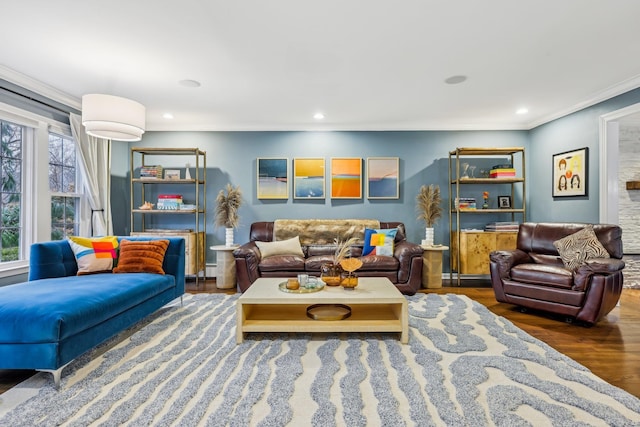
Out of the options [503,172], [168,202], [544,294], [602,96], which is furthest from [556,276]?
[168,202]

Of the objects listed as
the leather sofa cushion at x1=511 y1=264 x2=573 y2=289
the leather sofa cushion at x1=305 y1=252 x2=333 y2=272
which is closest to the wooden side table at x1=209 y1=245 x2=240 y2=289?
the leather sofa cushion at x1=305 y1=252 x2=333 y2=272

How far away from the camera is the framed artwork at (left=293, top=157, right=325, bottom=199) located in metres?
4.91

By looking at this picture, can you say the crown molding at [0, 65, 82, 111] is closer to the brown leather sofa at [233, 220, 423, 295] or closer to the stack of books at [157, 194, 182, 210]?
the stack of books at [157, 194, 182, 210]

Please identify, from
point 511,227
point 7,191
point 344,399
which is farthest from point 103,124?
point 511,227

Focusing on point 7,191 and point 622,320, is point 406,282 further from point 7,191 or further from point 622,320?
point 7,191

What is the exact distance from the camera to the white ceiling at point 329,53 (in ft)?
6.98

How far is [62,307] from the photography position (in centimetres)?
188

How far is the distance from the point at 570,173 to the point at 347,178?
2951 millimetres

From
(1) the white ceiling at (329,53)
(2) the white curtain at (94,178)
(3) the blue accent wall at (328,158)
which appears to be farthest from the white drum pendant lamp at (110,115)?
(3) the blue accent wall at (328,158)

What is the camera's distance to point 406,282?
12.3ft

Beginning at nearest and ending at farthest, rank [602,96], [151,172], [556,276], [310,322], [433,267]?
[310,322] → [556,276] → [602,96] → [433,267] → [151,172]

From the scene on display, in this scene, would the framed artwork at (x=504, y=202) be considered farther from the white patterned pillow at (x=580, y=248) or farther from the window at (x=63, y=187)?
the window at (x=63, y=187)

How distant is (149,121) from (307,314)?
3.98 m

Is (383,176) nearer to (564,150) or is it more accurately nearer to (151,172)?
(564,150)
